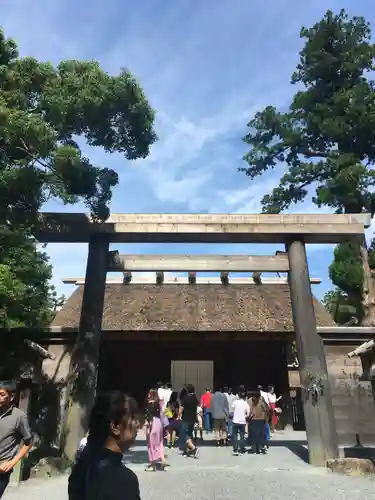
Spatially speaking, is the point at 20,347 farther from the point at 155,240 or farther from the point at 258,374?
the point at 258,374

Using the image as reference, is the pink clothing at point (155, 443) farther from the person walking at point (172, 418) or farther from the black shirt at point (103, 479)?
the black shirt at point (103, 479)

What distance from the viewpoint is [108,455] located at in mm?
1942

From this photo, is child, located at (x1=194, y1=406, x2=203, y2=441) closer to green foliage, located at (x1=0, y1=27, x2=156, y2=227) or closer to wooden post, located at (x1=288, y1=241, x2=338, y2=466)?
wooden post, located at (x1=288, y1=241, x2=338, y2=466)

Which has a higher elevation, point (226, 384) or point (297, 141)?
point (297, 141)

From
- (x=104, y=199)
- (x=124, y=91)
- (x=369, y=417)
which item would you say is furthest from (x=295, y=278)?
(x=124, y=91)

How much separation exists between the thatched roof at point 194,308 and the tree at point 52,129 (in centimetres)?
857

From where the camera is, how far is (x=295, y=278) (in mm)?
9602

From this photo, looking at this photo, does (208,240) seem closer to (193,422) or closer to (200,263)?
(200,263)

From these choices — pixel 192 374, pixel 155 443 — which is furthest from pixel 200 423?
pixel 155 443

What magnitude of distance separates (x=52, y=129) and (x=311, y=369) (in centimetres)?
677

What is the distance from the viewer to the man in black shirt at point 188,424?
963 cm

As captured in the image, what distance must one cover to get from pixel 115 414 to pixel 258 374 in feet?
52.8

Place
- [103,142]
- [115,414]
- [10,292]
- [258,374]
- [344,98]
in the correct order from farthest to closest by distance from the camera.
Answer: [258,374] < [344,98] < [103,142] < [10,292] < [115,414]

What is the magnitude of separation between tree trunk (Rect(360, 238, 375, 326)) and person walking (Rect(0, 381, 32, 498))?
41.7ft
